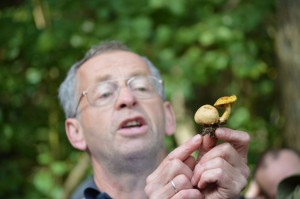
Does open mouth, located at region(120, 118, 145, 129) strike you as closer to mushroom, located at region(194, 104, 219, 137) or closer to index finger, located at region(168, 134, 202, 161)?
index finger, located at region(168, 134, 202, 161)

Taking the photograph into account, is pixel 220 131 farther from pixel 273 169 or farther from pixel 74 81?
pixel 273 169

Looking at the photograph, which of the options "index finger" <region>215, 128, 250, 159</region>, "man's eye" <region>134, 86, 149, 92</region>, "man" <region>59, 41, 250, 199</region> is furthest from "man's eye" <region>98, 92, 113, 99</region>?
"index finger" <region>215, 128, 250, 159</region>

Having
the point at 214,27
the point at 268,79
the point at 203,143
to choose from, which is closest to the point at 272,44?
the point at 268,79

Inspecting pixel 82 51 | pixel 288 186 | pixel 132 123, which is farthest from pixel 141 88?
pixel 82 51

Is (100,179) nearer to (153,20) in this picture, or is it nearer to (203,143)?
(203,143)

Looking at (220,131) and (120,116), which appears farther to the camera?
(120,116)

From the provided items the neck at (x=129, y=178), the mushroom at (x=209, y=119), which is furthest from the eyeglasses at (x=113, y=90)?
the mushroom at (x=209, y=119)
